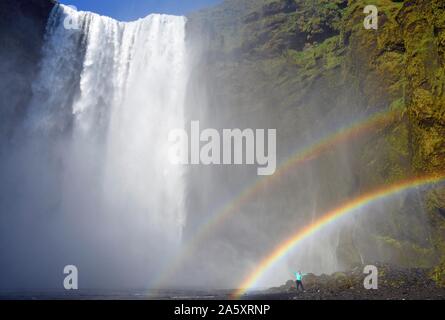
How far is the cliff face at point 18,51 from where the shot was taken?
46906 mm

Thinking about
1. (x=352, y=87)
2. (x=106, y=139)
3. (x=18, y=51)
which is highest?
(x=18, y=51)

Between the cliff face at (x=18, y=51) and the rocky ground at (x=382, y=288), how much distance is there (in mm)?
36221

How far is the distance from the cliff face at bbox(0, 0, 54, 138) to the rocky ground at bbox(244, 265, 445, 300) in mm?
36221

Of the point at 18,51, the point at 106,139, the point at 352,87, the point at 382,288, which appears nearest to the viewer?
the point at 382,288

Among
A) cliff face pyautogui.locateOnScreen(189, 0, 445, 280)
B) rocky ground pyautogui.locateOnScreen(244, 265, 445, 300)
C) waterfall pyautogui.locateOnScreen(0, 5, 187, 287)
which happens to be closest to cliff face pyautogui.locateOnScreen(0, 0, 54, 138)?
waterfall pyautogui.locateOnScreen(0, 5, 187, 287)

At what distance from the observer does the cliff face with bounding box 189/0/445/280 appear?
2408 cm

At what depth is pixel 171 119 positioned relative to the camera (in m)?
51.8

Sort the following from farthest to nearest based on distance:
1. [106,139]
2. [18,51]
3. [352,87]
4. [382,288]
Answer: [106,139]
[18,51]
[352,87]
[382,288]

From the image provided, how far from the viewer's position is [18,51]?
47938 mm

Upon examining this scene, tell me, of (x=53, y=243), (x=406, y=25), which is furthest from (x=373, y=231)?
(x=53, y=243)

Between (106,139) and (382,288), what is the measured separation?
117 feet

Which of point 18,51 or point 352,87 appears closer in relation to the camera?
point 352,87

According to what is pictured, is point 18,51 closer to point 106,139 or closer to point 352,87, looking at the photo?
point 106,139

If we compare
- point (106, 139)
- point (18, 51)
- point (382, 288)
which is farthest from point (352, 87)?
point (18, 51)
